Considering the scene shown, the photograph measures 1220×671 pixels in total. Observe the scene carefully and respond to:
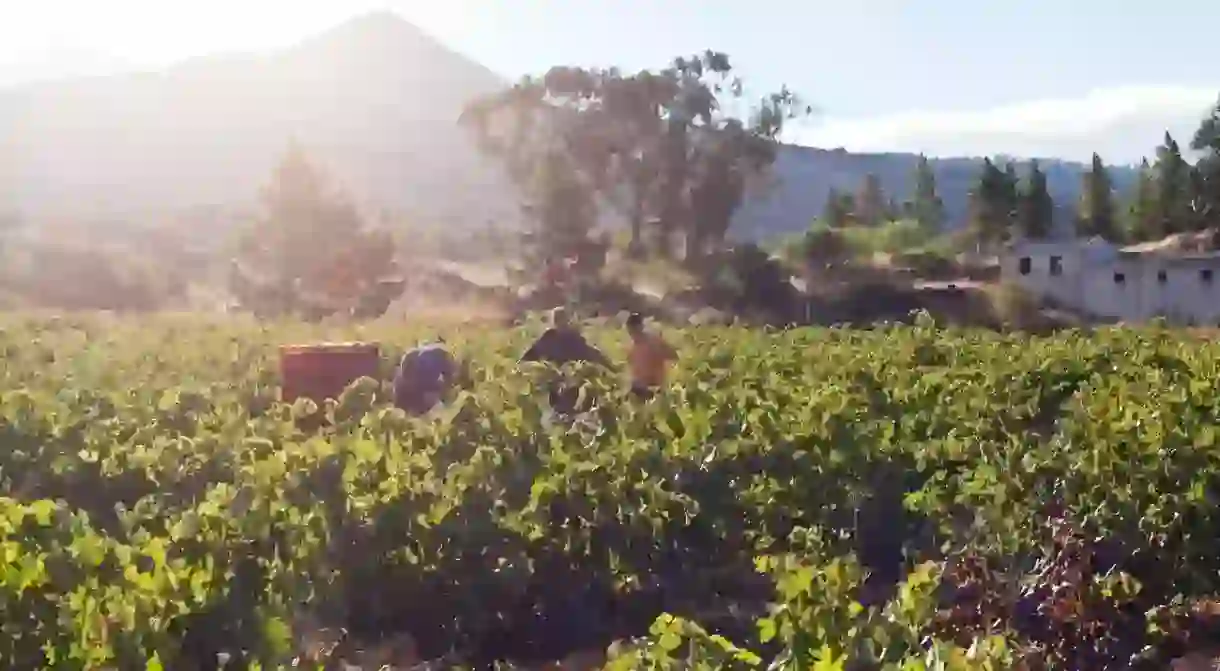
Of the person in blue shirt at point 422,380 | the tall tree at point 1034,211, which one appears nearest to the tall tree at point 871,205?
the tall tree at point 1034,211

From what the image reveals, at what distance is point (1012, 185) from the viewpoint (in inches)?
2363

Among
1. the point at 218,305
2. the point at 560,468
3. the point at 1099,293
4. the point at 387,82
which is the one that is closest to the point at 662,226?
the point at 1099,293

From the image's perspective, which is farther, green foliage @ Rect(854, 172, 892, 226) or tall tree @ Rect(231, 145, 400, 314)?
green foliage @ Rect(854, 172, 892, 226)

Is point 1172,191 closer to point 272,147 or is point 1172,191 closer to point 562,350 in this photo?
point 562,350

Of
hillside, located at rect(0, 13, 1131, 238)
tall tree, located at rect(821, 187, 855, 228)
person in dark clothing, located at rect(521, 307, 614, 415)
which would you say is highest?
hillside, located at rect(0, 13, 1131, 238)

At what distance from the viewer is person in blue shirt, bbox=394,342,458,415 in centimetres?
1609

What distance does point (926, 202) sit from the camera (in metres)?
73.6

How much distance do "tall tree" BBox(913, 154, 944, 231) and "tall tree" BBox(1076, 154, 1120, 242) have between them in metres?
10.2

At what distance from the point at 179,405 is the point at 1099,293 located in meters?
33.9

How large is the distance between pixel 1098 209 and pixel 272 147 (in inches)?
4056

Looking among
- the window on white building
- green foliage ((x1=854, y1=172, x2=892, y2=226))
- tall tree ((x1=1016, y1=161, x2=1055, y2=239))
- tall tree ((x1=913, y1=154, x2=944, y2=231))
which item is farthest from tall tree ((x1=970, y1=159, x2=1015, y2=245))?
green foliage ((x1=854, y1=172, x2=892, y2=226))

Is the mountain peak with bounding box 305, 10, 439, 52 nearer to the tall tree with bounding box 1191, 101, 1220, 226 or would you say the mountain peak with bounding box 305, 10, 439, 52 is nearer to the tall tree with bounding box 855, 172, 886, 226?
the tall tree with bounding box 855, 172, 886, 226

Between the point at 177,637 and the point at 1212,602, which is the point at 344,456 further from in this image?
the point at 1212,602

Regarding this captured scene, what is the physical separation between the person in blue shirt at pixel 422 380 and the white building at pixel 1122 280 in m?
27.1
